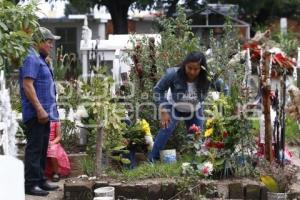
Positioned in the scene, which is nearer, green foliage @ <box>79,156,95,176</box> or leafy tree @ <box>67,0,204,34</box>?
green foliage @ <box>79,156,95,176</box>

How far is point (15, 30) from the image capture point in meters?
4.03

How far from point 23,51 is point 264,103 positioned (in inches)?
126

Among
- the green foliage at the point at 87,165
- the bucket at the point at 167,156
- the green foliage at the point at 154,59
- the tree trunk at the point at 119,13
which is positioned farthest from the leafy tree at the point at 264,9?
the green foliage at the point at 87,165

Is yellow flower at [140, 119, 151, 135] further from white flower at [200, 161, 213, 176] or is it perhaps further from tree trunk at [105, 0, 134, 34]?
tree trunk at [105, 0, 134, 34]

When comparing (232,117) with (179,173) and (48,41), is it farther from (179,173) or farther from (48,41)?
(48,41)

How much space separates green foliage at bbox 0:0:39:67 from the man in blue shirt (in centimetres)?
161

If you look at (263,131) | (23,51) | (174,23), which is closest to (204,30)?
(174,23)

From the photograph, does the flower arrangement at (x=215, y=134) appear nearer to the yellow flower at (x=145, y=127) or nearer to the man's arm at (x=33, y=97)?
the yellow flower at (x=145, y=127)

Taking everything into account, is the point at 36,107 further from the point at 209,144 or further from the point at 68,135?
the point at 68,135

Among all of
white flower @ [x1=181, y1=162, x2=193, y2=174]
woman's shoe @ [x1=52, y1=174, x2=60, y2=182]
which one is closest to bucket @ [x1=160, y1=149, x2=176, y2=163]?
white flower @ [x1=181, y1=162, x2=193, y2=174]

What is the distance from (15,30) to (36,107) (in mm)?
1941

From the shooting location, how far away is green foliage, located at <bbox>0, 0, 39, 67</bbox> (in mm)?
3869

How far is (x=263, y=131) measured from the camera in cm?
700

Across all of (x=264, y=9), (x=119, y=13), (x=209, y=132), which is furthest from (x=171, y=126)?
(x=264, y=9)
